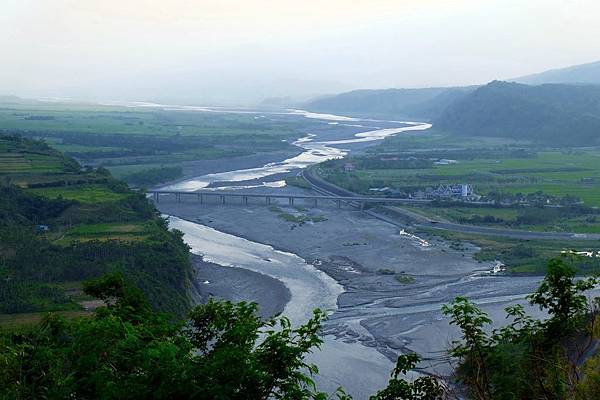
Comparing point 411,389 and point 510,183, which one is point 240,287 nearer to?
point 411,389

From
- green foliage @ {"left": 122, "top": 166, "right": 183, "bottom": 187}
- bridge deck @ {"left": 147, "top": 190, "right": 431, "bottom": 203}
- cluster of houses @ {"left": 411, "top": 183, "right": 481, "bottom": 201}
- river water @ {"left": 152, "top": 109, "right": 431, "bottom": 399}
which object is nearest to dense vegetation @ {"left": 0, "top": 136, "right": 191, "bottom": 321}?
river water @ {"left": 152, "top": 109, "right": 431, "bottom": 399}

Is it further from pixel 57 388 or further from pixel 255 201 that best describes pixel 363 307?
pixel 255 201

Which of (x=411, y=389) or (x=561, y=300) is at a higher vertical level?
(x=561, y=300)

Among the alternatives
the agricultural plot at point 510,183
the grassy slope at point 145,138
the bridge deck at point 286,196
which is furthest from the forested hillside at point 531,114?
the bridge deck at point 286,196

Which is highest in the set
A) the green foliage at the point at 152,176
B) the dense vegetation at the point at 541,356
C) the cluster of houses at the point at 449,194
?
the dense vegetation at the point at 541,356

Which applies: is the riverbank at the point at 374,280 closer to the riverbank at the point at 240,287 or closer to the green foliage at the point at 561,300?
the riverbank at the point at 240,287

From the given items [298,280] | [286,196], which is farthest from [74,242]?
[286,196]

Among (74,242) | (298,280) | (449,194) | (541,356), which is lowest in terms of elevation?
(298,280)
